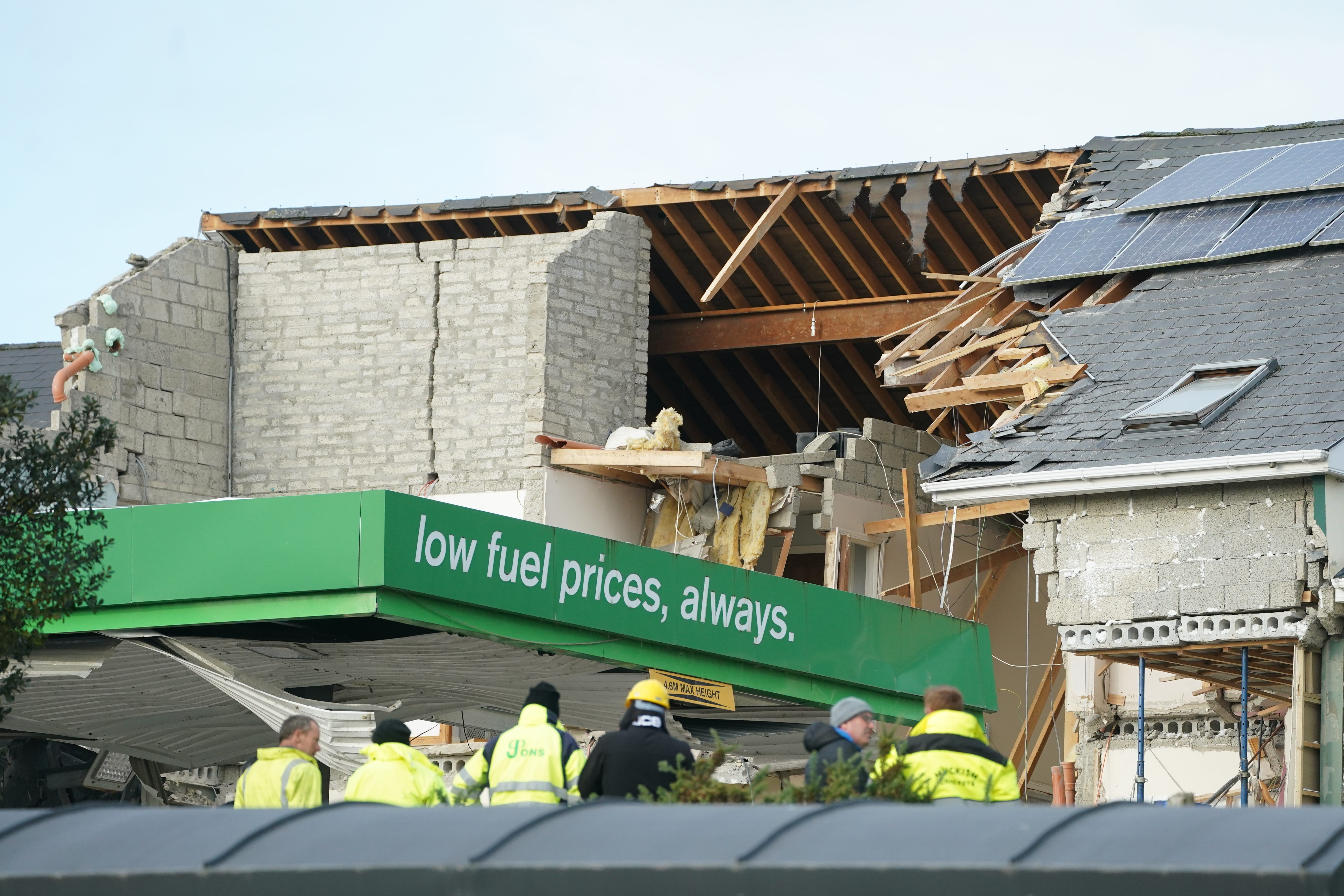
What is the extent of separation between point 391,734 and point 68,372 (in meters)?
13.4

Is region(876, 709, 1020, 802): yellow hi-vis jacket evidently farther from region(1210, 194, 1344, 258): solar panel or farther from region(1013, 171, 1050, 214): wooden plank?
region(1013, 171, 1050, 214): wooden plank

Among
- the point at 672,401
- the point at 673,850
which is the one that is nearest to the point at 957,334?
the point at 672,401

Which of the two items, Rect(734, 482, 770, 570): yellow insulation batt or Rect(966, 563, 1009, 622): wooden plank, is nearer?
Rect(734, 482, 770, 570): yellow insulation batt

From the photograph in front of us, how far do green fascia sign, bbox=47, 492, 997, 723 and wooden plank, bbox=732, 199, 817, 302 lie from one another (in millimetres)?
8144

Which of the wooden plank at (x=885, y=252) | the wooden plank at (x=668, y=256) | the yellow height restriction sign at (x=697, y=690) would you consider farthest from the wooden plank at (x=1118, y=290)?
the wooden plank at (x=668, y=256)

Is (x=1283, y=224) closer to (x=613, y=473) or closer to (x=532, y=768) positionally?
(x=613, y=473)

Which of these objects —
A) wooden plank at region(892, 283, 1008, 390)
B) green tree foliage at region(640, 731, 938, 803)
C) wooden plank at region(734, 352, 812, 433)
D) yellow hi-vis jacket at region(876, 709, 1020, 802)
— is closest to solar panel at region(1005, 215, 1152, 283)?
wooden plank at region(892, 283, 1008, 390)

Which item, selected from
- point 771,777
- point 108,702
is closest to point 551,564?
point 108,702

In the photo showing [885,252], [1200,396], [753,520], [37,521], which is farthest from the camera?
[885,252]

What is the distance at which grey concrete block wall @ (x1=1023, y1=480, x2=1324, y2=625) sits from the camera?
1527cm

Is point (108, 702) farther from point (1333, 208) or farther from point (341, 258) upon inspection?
point (1333, 208)

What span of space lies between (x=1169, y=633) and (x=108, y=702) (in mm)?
8243

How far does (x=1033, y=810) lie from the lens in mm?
6914

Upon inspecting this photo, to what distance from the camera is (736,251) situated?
22734 mm
